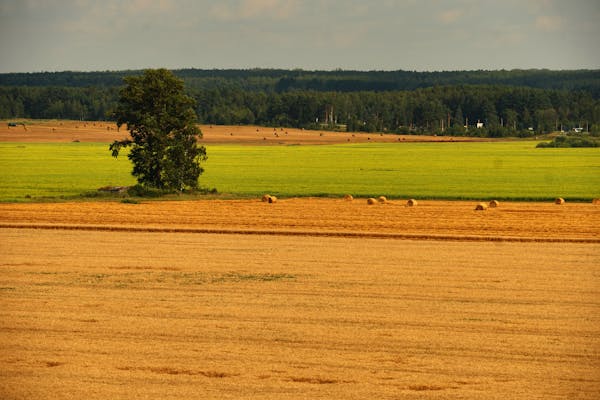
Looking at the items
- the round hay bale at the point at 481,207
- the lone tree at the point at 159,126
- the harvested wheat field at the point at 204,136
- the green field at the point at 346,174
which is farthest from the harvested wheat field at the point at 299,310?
the harvested wheat field at the point at 204,136

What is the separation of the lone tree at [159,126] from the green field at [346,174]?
13.3ft

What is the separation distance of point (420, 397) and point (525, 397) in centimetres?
138

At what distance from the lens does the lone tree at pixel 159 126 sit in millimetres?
47062

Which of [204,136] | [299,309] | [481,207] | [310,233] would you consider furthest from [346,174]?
[204,136]

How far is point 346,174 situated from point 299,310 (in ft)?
163

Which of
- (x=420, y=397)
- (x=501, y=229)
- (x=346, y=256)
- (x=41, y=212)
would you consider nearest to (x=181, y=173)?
(x=41, y=212)

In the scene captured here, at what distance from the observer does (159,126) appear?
154ft

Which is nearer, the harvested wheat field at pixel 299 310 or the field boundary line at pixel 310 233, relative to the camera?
the harvested wheat field at pixel 299 310

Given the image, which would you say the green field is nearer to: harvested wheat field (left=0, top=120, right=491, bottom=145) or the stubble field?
the stubble field

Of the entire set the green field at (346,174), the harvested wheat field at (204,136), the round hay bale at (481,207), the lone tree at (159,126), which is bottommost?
the harvested wheat field at (204,136)

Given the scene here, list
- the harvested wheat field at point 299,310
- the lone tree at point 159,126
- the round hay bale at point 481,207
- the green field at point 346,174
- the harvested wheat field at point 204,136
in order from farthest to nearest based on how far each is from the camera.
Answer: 1. the harvested wheat field at point 204,136
2. the green field at point 346,174
3. the lone tree at point 159,126
4. the round hay bale at point 481,207
5. the harvested wheat field at point 299,310

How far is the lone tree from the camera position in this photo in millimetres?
47062

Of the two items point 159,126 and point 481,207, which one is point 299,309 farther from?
point 159,126

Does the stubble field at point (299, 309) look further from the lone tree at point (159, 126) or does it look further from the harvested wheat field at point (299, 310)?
the lone tree at point (159, 126)
